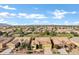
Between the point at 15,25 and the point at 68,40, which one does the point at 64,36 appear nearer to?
the point at 68,40

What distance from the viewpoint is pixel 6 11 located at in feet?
8.59

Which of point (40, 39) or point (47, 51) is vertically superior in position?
point (40, 39)

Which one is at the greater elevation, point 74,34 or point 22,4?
point 22,4

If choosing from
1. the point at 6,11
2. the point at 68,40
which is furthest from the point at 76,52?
the point at 6,11

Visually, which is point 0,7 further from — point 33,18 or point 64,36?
point 64,36

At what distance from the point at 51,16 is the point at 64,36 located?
1.01 ft

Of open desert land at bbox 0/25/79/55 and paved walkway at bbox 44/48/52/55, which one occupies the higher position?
open desert land at bbox 0/25/79/55

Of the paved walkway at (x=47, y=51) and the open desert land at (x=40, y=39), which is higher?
the open desert land at (x=40, y=39)

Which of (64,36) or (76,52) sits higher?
(64,36)

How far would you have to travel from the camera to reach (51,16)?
262 cm
